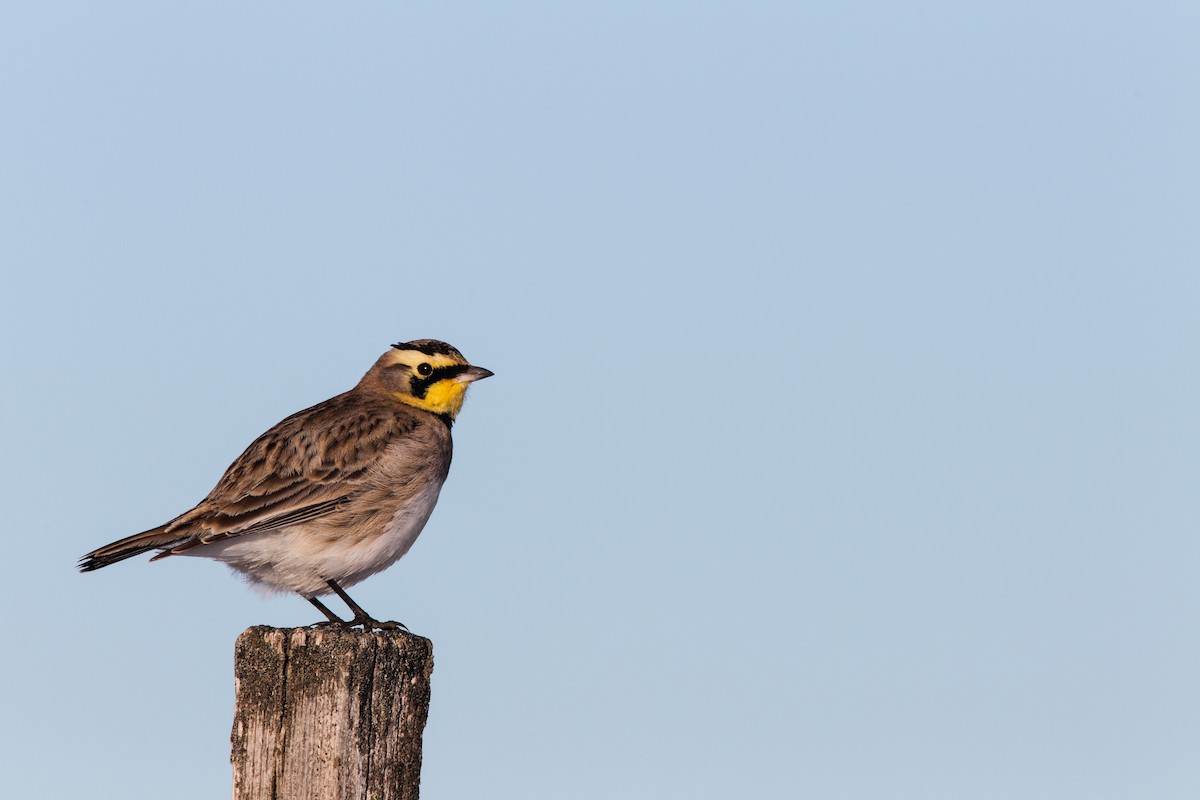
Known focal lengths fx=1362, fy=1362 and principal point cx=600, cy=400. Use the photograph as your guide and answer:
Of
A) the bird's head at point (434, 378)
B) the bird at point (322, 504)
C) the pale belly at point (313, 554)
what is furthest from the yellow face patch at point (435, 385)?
the pale belly at point (313, 554)

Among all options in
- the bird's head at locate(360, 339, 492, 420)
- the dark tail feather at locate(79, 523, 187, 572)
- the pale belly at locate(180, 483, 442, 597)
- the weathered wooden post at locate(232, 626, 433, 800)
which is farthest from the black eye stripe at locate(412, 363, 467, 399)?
the weathered wooden post at locate(232, 626, 433, 800)

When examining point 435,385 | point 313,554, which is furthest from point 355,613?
point 435,385

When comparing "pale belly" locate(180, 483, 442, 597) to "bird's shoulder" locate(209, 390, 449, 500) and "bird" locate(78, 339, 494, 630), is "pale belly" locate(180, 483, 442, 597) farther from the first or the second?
"bird's shoulder" locate(209, 390, 449, 500)

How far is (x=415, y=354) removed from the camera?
41.2ft

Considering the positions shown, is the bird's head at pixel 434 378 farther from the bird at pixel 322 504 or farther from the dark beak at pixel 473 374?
the bird at pixel 322 504

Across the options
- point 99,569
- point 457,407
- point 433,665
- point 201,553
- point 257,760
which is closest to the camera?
point 257,760

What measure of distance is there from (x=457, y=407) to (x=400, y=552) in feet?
6.03

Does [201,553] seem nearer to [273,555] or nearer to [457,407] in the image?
[273,555]

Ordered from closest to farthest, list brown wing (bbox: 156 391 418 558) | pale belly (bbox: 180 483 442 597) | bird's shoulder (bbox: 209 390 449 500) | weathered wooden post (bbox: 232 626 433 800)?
1. weathered wooden post (bbox: 232 626 433 800)
2. brown wing (bbox: 156 391 418 558)
3. pale belly (bbox: 180 483 442 597)
4. bird's shoulder (bbox: 209 390 449 500)

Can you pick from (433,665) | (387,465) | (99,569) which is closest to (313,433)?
(387,465)

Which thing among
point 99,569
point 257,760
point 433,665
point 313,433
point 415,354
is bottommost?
point 257,760

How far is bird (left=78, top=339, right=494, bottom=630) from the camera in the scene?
10383mm

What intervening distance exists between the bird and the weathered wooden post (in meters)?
3.16

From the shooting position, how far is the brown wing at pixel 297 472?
10344 mm
